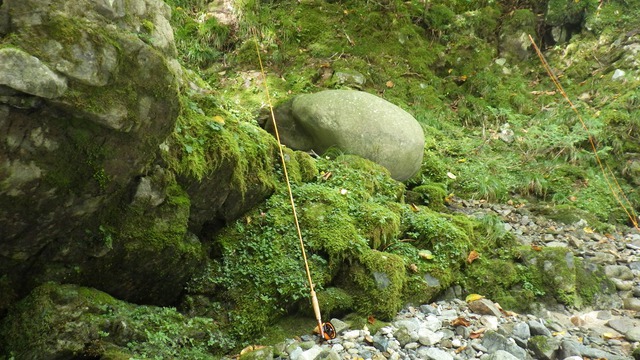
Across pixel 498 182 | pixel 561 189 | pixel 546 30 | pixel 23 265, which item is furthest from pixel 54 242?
pixel 546 30

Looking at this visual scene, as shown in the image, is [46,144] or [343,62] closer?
[46,144]

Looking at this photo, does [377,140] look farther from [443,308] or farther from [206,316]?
[206,316]

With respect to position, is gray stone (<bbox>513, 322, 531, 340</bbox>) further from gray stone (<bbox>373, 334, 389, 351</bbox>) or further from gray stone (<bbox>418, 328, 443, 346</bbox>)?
gray stone (<bbox>373, 334, 389, 351</bbox>)

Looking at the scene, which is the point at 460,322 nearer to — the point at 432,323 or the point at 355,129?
the point at 432,323

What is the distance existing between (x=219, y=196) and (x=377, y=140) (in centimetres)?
324

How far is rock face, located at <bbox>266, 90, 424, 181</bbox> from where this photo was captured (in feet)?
22.6

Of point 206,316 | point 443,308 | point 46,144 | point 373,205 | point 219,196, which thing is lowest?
point 443,308

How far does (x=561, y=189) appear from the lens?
26.4 ft

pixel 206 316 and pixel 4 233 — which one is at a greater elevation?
pixel 4 233

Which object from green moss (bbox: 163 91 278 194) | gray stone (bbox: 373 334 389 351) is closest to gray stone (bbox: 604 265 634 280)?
gray stone (bbox: 373 334 389 351)

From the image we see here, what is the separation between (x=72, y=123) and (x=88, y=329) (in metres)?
1.24

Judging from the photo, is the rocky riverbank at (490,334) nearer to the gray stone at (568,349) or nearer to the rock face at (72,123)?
the gray stone at (568,349)

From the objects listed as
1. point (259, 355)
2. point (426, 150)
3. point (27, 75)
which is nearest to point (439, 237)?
point (259, 355)

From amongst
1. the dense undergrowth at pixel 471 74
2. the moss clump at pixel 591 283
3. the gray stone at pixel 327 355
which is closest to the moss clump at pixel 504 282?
the moss clump at pixel 591 283
